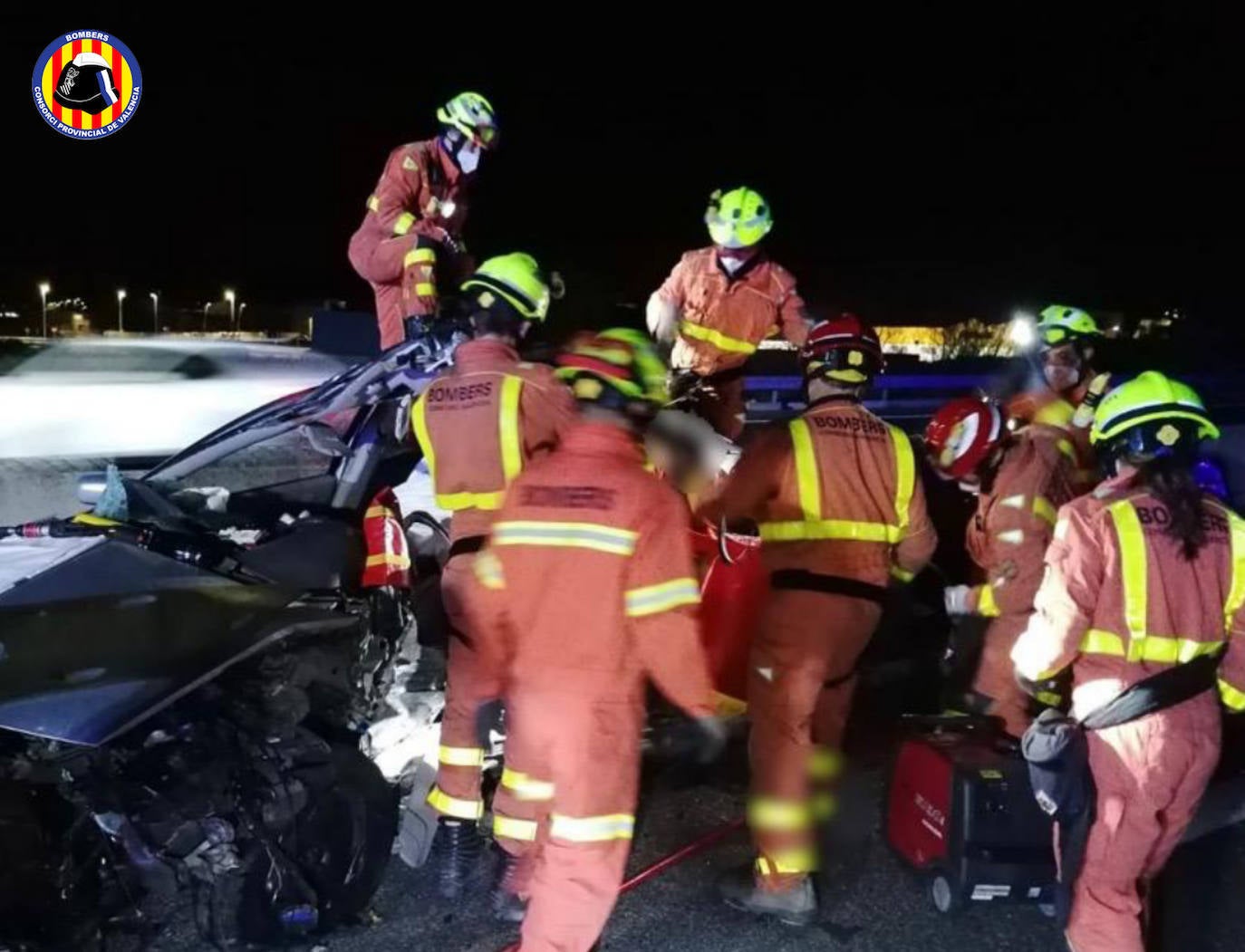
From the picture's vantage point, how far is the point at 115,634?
116 inches

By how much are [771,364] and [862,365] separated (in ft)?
44.6

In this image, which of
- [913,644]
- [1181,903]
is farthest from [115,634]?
[913,644]

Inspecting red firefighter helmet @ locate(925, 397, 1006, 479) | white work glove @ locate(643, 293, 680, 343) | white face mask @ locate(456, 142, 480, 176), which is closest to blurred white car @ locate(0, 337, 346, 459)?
white face mask @ locate(456, 142, 480, 176)

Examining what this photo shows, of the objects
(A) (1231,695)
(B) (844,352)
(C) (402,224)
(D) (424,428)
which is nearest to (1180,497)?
(A) (1231,695)

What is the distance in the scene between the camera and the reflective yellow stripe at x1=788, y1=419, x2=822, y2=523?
3.46 m

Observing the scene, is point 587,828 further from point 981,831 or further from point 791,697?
point 981,831

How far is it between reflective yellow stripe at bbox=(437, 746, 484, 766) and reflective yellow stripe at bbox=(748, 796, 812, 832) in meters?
0.94

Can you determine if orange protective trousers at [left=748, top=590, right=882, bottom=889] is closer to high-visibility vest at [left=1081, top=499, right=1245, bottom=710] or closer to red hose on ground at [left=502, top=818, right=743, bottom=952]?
red hose on ground at [left=502, top=818, right=743, bottom=952]

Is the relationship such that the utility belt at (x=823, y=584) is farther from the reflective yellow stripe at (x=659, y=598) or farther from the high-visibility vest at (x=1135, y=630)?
the reflective yellow stripe at (x=659, y=598)

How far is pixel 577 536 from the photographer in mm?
2629

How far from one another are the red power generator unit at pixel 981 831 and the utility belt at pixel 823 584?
61cm

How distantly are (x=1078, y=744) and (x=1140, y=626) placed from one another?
0.35 meters

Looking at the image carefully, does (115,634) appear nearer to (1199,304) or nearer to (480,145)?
(480,145)

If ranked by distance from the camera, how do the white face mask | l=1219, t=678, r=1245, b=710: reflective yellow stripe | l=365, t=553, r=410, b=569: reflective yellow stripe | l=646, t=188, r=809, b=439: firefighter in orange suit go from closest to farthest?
l=1219, t=678, r=1245, b=710: reflective yellow stripe → l=365, t=553, r=410, b=569: reflective yellow stripe → l=646, t=188, r=809, b=439: firefighter in orange suit → the white face mask
